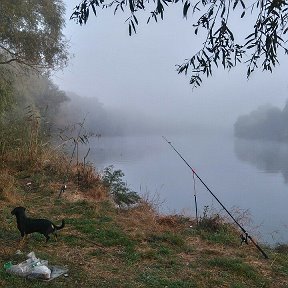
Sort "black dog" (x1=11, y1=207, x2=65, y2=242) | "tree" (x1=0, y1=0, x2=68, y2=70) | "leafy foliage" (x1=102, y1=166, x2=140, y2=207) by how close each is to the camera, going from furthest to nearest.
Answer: "tree" (x1=0, y1=0, x2=68, y2=70), "leafy foliage" (x1=102, y1=166, x2=140, y2=207), "black dog" (x1=11, y1=207, x2=65, y2=242)

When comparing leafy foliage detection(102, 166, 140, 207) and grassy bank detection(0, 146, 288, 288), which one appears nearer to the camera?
grassy bank detection(0, 146, 288, 288)

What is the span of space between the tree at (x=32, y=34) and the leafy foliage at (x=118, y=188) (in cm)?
421

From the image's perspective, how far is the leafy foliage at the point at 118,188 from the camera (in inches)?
320

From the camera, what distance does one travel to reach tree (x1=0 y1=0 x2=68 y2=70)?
9.24 metres

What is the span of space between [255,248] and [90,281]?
Result: 286 centimetres

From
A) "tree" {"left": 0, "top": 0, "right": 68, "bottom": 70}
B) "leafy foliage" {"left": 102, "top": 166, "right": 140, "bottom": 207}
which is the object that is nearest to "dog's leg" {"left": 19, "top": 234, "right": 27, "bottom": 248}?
"leafy foliage" {"left": 102, "top": 166, "right": 140, "bottom": 207}

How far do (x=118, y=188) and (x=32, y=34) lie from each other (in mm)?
5111

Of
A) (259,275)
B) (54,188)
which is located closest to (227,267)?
(259,275)

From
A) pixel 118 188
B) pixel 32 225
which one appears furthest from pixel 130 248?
pixel 118 188

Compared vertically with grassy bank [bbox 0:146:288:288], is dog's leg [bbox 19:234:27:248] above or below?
above

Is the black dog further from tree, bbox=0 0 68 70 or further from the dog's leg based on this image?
tree, bbox=0 0 68 70

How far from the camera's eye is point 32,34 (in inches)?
405

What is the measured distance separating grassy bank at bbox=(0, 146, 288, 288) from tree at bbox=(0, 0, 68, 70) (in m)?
4.41

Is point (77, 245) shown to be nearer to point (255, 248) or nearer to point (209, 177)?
point (255, 248)
